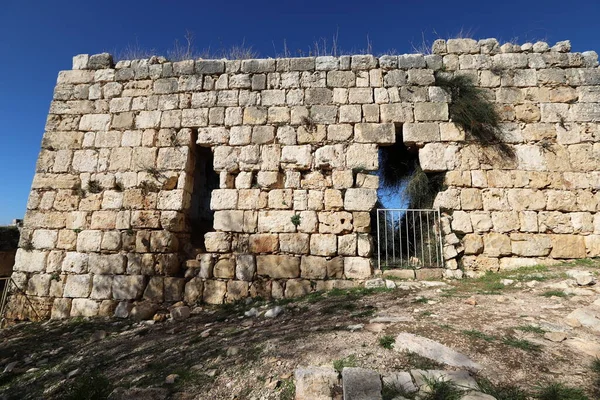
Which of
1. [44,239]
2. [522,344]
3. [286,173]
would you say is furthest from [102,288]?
[522,344]

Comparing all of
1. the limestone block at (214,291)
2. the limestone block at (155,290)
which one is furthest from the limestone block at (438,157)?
the limestone block at (155,290)

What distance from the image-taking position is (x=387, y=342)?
2.95 metres

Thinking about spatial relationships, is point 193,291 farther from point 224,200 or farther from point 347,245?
point 347,245

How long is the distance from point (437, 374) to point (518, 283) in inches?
119

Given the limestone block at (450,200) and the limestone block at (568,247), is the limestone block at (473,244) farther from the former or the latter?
the limestone block at (568,247)

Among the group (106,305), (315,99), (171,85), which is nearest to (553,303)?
(315,99)

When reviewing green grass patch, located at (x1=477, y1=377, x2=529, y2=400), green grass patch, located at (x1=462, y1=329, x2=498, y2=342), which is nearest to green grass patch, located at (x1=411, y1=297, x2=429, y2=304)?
green grass patch, located at (x1=462, y1=329, x2=498, y2=342)

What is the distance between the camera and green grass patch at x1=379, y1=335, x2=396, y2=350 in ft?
9.48

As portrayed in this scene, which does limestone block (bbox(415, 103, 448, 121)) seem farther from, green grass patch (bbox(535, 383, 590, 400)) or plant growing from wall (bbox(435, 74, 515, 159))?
green grass patch (bbox(535, 383, 590, 400))

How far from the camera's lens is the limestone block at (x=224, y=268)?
18.1 feet

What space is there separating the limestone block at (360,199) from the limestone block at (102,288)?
169 inches

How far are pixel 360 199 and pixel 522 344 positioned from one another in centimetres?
315

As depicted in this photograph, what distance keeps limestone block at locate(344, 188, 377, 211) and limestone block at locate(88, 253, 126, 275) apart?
4058 mm

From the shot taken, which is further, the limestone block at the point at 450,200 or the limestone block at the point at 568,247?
the limestone block at the point at 450,200
